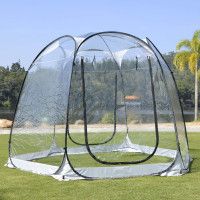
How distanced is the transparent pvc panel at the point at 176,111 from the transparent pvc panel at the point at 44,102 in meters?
1.89

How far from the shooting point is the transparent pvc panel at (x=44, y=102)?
917 centimetres

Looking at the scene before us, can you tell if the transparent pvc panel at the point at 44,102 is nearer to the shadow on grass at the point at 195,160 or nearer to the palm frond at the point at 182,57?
the shadow on grass at the point at 195,160

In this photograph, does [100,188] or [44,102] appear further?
[44,102]

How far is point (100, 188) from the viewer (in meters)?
7.26

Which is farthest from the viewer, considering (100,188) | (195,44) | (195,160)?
(195,44)

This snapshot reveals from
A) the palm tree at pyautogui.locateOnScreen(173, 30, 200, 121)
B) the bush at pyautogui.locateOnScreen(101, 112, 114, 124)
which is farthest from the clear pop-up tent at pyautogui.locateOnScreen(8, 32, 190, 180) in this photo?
the palm tree at pyautogui.locateOnScreen(173, 30, 200, 121)

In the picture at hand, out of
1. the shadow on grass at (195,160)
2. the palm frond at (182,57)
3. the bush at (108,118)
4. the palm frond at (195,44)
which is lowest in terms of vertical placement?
the shadow on grass at (195,160)

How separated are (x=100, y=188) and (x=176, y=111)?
2735mm

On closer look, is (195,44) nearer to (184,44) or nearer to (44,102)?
(184,44)

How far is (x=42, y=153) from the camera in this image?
36.6 ft

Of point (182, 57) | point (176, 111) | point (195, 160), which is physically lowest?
point (195, 160)

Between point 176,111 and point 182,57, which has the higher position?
point 182,57

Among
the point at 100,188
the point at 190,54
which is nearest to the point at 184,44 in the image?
the point at 190,54

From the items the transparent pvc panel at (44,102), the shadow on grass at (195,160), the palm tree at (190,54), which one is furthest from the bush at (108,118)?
the palm tree at (190,54)
